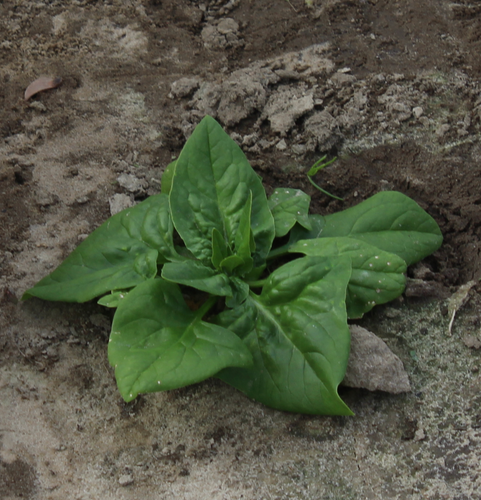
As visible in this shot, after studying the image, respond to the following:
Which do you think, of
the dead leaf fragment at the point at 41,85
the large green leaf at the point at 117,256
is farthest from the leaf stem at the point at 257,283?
the dead leaf fragment at the point at 41,85

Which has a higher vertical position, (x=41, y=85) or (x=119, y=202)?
(x=41, y=85)

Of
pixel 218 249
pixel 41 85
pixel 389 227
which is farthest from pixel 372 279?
pixel 41 85

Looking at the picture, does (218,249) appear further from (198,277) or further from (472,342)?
(472,342)

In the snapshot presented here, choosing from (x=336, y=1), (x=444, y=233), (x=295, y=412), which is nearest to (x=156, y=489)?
(x=295, y=412)

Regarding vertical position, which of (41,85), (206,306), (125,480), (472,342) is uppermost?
(41,85)

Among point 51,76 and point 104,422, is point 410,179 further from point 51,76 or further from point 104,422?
point 51,76

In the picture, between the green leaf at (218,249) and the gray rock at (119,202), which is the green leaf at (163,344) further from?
the gray rock at (119,202)
